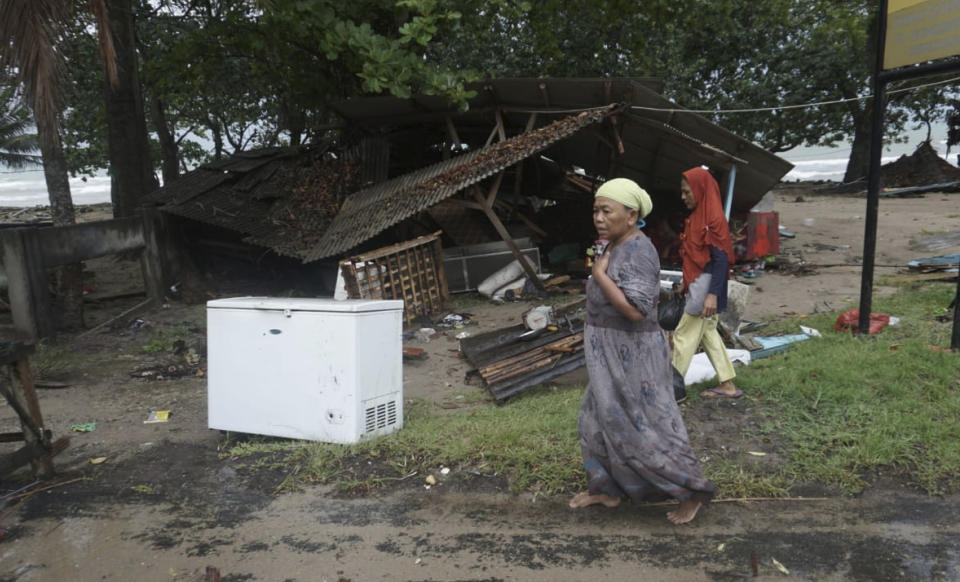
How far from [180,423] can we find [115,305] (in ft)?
18.2

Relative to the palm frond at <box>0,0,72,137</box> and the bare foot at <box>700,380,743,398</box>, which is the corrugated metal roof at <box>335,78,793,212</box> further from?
the bare foot at <box>700,380,743,398</box>

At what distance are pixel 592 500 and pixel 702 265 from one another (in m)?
1.80

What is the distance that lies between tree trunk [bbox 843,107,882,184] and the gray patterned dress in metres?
21.1

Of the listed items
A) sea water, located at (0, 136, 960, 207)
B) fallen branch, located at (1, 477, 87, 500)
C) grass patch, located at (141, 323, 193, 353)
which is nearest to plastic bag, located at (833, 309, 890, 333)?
fallen branch, located at (1, 477, 87, 500)

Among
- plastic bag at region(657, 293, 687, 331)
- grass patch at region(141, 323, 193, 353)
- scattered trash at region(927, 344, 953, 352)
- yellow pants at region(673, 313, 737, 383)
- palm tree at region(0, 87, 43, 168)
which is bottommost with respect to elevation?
grass patch at region(141, 323, 193, 353)

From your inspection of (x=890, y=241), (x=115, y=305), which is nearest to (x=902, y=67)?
(x=890, y=241)

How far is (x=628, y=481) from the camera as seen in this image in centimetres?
328

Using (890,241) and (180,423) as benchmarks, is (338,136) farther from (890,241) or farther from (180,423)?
(890,241)

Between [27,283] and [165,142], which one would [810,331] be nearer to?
[27,283]

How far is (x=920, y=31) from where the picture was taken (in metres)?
5.33

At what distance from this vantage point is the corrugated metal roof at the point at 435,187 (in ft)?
28.6

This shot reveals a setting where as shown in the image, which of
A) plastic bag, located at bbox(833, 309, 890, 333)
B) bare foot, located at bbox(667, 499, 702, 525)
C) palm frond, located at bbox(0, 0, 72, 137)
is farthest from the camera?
plastic bag, located at bbox(833, 309, 890, 333)

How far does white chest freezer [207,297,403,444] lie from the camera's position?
4.23 meters

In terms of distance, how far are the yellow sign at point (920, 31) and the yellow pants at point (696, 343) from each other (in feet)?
9.47
